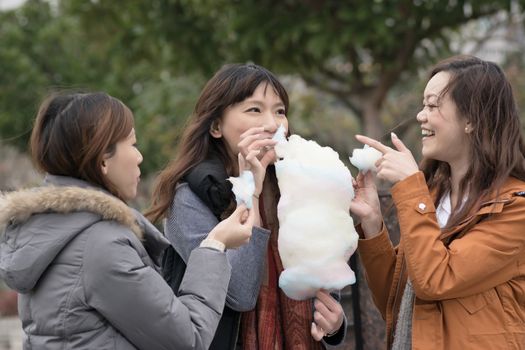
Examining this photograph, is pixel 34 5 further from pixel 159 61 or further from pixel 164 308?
pixel 164 308

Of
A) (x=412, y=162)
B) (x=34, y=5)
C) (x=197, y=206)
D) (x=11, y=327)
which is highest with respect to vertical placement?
→ (x=412, y=162)

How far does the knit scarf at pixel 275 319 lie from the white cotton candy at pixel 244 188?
0.28 m

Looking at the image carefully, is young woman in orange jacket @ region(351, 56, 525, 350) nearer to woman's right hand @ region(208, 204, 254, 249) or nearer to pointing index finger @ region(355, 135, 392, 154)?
pointing index finger @ region(355, 135, 392, 154)

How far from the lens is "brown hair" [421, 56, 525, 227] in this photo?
2672mm

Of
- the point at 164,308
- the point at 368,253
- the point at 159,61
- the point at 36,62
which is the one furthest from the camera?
the point at 36,62

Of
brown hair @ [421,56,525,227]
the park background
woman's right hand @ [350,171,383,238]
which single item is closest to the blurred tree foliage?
the park background

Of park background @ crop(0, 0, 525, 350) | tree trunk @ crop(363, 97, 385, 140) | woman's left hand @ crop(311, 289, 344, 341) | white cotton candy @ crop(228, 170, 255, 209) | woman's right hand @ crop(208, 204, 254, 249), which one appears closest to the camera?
woman's right hand @ crop(208, 204, 254, 249)

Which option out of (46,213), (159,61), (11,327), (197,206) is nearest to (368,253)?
(197,206)

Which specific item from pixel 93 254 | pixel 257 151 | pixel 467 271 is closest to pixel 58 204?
pixel 93 254

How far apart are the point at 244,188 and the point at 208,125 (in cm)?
42

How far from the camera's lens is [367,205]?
2.95m

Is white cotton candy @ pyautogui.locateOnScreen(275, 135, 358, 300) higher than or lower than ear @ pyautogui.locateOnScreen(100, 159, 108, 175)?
lower

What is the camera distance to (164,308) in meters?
2.25

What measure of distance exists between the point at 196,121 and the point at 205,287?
2.57 feet
